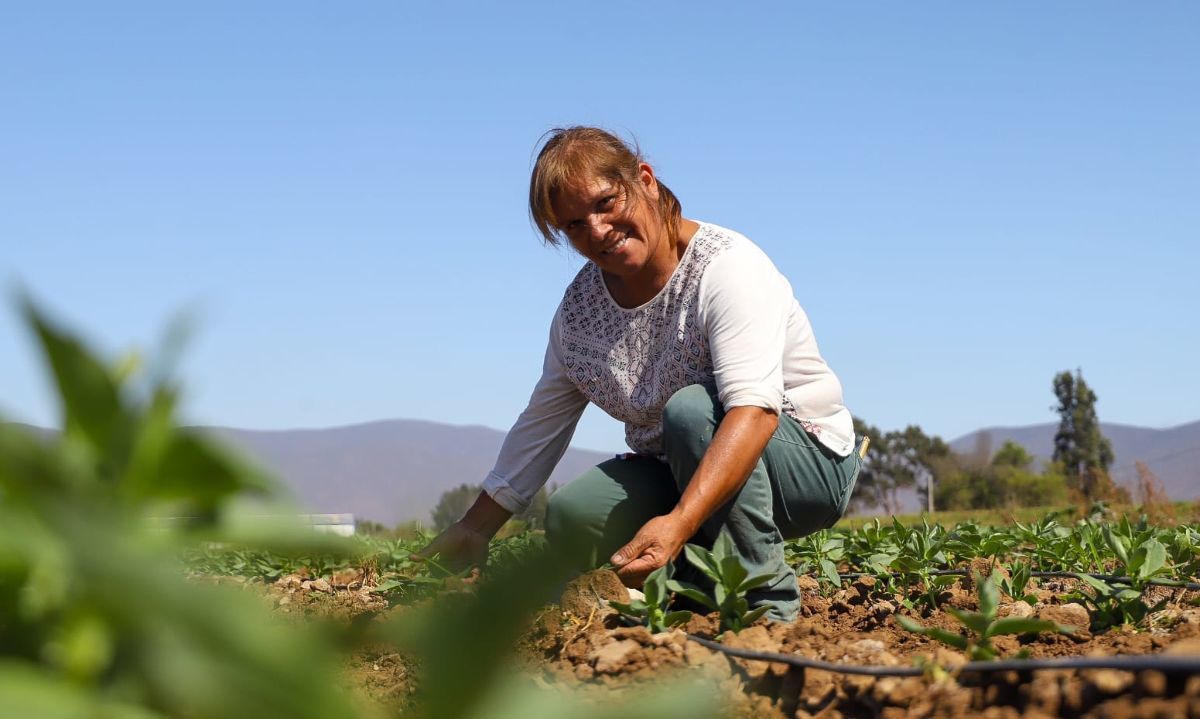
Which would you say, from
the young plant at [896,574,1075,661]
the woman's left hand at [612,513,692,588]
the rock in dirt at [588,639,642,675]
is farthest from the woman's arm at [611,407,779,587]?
the young plant at [896,574,1075,661]

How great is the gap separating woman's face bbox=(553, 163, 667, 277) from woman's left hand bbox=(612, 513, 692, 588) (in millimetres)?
867

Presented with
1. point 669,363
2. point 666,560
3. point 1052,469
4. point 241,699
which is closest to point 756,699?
point 666,560

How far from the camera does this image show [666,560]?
2393 millimetres

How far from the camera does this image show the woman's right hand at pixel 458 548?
11.2 feet

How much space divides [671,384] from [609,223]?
0.48 meters

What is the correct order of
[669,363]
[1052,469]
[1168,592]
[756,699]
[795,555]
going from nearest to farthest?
1. [756,699]
2. [1168,592]
3. [669,363]
4. [795,555]
5. [1052,469]

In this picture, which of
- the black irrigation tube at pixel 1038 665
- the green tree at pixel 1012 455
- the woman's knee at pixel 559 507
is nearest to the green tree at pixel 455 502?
the woman's knee at pixel 559 507

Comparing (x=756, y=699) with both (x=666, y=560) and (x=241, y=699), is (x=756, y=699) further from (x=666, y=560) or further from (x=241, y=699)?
(x=241, y=699)

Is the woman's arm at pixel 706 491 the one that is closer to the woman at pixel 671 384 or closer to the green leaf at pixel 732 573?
the woman at pixel 671 384

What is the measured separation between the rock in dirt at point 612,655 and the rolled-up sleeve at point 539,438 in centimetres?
128

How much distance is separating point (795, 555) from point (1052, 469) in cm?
2776

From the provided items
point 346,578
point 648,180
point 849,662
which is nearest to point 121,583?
point 849,662

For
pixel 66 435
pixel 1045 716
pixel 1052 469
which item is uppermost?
pixel 66 435

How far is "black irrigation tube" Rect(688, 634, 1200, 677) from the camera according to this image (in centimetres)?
126
